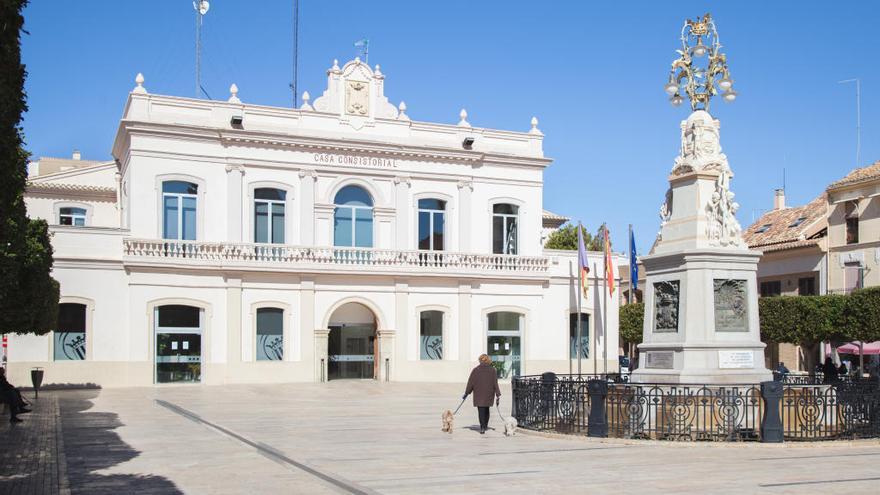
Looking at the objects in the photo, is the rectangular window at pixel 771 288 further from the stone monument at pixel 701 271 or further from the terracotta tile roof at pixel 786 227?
the stone monument at pixel 701 271

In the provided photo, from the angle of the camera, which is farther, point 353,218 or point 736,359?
point 353,218

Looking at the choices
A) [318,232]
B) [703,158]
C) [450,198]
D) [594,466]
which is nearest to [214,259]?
[318,232]

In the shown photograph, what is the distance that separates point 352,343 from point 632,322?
16199 mm

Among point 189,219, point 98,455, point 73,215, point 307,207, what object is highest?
point 73,215

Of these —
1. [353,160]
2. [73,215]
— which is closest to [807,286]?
[353,160]

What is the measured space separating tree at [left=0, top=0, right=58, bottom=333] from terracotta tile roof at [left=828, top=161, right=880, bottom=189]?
36.9m

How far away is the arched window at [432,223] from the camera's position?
4209 centimetres

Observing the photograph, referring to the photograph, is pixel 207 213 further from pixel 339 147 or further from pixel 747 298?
pixel 747 298

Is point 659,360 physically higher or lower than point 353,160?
lower

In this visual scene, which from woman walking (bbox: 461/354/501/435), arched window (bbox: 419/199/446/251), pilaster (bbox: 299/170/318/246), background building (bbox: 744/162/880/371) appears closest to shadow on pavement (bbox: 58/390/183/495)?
woman walking (bbox: 461/354/501/435)

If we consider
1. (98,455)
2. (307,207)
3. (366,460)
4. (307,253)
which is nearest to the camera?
(366,460)

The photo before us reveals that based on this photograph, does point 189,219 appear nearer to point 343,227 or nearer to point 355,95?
point 343,227

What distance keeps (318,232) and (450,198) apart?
6081 mm

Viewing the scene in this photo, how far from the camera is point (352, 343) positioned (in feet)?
136
